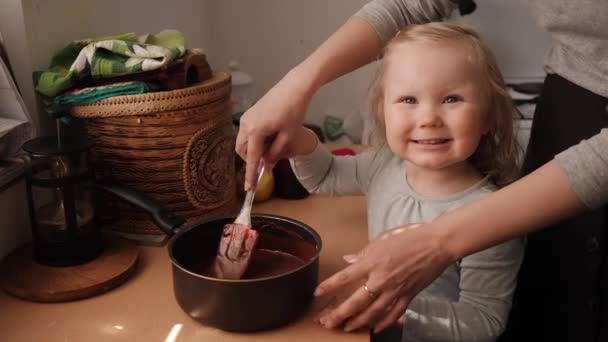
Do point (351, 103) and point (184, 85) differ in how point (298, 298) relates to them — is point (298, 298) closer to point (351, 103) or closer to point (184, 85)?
point (184, 85)

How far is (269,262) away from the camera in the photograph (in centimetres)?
98

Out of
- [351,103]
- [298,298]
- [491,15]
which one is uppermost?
[491,15]

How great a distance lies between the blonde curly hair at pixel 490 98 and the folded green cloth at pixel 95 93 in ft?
1.34

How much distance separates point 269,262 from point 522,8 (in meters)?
1.28

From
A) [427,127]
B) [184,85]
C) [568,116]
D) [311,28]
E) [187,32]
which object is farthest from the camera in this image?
[311,28]

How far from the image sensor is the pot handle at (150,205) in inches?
38.6

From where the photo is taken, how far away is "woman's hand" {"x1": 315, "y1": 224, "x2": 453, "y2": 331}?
79 centimetres

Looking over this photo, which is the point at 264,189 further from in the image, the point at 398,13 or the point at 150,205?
the point at 398,13

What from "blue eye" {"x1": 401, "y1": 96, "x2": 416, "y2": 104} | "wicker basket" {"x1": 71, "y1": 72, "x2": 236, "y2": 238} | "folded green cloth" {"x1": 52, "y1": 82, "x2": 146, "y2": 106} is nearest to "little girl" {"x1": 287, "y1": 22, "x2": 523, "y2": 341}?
"blue eye" {"x1": 401, "y1": 96, "x2": 416, "y2": 104}

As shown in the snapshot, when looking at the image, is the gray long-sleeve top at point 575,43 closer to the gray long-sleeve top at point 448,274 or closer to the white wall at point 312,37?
the gray long-sleeve top at point 448,274

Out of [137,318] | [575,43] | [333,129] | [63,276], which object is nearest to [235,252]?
[137,318]

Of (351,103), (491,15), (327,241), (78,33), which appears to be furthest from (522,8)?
(78,33)

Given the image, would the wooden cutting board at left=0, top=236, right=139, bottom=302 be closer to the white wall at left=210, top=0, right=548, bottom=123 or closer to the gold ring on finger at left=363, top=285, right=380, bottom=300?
the gold ring on finger at left=363, top=285, right=380, bottom=300

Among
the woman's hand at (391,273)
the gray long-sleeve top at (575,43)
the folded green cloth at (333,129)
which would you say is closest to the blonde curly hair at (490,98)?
the gray long-sleeve top at (575,43)
